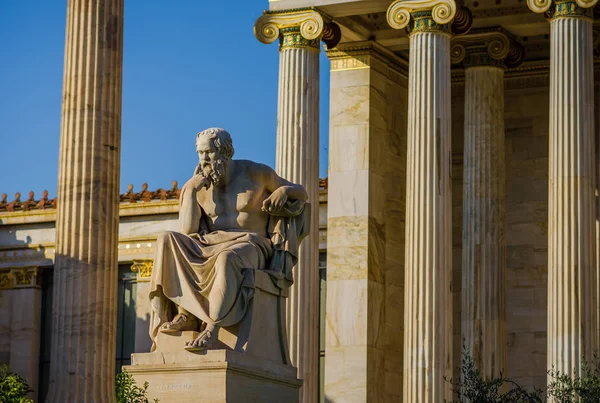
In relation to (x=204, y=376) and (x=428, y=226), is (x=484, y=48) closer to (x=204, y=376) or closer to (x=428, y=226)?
(x=428, y=226)

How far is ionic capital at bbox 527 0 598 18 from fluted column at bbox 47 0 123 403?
12204 mm

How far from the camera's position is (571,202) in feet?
142

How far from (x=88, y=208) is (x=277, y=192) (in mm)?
11845

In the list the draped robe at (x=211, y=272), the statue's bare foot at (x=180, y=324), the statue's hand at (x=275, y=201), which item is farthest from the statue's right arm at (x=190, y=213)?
the statue's bare foot at (x=180, y=324)

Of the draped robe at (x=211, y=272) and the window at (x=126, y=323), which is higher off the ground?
the draped robe at (x=211, y=272)

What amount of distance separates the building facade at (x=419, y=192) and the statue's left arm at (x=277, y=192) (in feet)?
36.7

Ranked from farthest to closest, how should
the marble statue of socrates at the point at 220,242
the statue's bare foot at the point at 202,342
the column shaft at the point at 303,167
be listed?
the column shaft at the point at 303,167 < the marble statue of socrates at the point at 220,242 < the statue's bare foot at the point at 202,342

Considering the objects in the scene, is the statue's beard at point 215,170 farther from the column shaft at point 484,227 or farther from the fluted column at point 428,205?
the column shaft at point 484,227

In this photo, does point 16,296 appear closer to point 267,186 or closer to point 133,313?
point 133,313

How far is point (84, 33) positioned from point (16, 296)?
2298cm

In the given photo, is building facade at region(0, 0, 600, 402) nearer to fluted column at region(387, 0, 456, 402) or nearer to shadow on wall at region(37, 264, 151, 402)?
fluted column at region(387, 0, 456, 402)

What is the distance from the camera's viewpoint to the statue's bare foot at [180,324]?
85.0 feet

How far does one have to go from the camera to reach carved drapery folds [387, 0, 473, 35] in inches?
1816

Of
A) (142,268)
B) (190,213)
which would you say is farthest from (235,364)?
(142,268)
